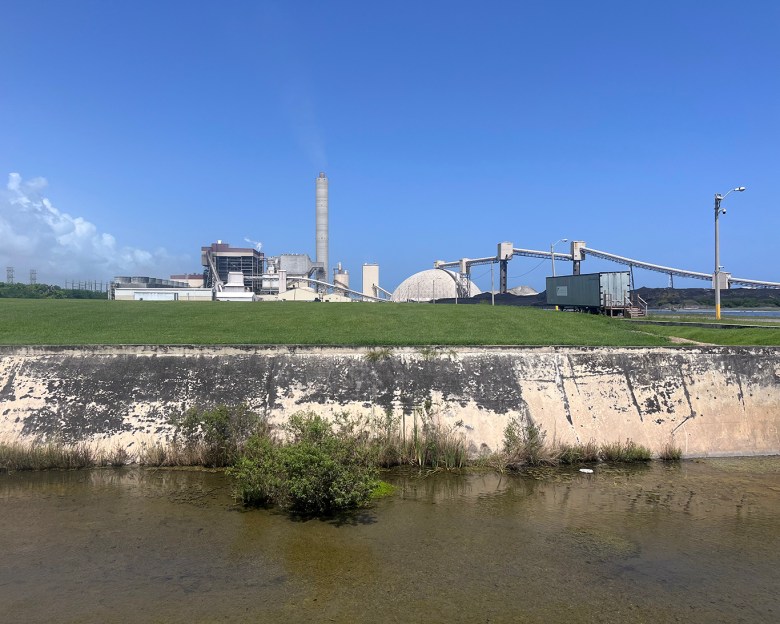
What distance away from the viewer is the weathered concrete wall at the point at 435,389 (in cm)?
1279

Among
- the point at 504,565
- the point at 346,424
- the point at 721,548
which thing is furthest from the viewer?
→ the point at 346,424

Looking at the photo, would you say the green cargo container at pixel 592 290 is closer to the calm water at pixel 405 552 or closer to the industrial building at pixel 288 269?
the calm water at pixel 405 552

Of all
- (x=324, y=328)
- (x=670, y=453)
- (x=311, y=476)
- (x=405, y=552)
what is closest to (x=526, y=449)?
(x=670, y=453)

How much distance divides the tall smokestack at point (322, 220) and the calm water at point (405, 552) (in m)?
97.4

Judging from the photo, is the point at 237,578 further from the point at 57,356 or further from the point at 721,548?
the point at 57,356

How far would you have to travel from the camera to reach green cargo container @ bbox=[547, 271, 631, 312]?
38031 millimetres

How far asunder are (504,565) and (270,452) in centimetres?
461

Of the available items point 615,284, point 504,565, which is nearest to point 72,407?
point 504,565

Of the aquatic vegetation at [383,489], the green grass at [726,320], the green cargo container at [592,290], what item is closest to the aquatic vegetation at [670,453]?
the aquatic vegetation at [383,489]


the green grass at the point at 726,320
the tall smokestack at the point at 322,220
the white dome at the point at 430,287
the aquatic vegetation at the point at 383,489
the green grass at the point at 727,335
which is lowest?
the aquatic vegetation at the point at 383,489

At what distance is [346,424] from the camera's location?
12484 millimetres

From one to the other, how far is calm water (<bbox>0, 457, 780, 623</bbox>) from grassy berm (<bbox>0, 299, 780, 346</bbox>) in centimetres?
530

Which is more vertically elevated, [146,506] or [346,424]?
[346,424]

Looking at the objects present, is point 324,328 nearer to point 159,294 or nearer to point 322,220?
point 159,294
